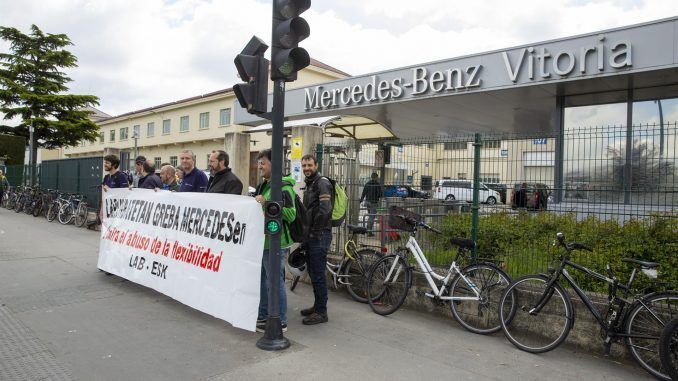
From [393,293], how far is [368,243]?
132cm

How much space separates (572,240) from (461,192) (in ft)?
5.06

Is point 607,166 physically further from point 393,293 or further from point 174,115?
point 174,115

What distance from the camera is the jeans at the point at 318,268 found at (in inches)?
211

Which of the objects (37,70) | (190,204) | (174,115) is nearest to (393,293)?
(190,204)

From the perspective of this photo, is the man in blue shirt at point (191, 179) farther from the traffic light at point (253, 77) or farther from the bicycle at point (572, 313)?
the bicycle at point (572, 313)

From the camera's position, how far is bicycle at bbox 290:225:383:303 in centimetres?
638

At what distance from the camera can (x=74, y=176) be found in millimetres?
15984

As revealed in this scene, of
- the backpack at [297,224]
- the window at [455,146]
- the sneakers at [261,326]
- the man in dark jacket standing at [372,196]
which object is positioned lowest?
the sneakers at [261,326]

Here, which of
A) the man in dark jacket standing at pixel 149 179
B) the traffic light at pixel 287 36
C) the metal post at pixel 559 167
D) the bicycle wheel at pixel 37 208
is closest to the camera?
the traffic light at pixel 287 36

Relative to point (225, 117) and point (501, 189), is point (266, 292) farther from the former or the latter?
point (225, 117)

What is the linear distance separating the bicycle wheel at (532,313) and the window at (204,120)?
1475 inches

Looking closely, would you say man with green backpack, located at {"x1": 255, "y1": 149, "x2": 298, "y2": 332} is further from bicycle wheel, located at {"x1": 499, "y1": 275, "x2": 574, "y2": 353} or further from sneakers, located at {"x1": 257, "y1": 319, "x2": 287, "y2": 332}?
bicycle wheel, located at {"x1": 499, "y1": 275, "x2": 574, "y2": 353}

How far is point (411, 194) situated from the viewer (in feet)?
23.6

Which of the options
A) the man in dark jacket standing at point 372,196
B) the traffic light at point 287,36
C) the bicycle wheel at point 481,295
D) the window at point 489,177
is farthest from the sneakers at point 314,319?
the window at point 489,177
